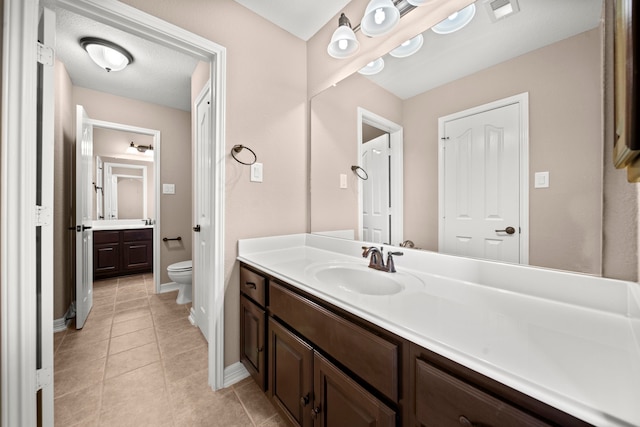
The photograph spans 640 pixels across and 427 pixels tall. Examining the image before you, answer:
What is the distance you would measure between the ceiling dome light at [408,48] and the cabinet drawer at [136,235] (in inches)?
169

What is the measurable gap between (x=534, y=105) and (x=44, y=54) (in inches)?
78.7

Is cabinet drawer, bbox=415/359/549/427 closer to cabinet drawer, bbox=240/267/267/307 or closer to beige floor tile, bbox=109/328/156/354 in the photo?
cabinet drawer, bbox=240/267/267/307

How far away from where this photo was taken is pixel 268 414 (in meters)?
1.30

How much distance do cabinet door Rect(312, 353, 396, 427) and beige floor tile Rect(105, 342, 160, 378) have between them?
149 cm

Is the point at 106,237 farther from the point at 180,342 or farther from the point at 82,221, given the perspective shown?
the point at 180,342

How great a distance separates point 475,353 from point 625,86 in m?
0.52

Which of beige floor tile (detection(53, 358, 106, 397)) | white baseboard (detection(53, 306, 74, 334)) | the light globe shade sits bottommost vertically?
beige floor tile (detection(53, 358, 106, 397))

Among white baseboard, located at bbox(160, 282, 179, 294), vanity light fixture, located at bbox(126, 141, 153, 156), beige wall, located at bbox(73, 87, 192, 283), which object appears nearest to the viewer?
A: beige wall, located at bbox(73, 87, 192, 283)

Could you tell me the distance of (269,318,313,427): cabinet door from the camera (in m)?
0.97

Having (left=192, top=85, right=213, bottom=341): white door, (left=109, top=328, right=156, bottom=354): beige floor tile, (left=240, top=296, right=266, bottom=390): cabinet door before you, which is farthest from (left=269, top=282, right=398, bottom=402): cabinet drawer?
(left=109, top=328, right=156, bottom=354): beige floor tile

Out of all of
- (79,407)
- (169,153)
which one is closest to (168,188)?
(169,153)

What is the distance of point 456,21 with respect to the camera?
1068mm

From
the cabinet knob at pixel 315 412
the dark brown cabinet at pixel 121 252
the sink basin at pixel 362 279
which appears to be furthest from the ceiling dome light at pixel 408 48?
the dark brown cabinet at pixel 121 252

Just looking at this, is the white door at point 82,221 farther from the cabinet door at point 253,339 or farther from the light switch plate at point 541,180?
the light switch plate at point 541,180
